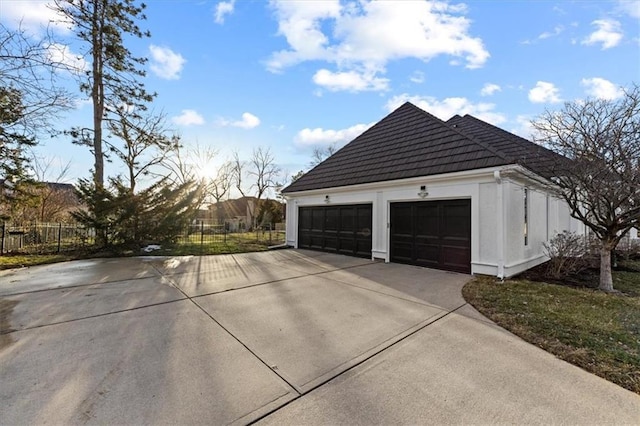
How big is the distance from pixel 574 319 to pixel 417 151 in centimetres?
615

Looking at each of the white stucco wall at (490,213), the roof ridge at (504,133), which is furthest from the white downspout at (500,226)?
the roof ridge at (504,133)

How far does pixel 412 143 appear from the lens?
9.51m

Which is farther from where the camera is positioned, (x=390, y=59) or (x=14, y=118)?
(x=390, y=59)

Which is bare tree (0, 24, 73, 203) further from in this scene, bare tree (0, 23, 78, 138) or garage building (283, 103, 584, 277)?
garage building (283, 103, 584, 277)

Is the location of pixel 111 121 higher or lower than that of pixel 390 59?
lower

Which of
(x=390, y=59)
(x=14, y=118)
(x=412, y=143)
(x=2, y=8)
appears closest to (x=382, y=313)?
(x=412, y=143)

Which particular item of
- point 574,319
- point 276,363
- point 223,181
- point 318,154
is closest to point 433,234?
point 574,319

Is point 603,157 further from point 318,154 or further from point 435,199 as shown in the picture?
point 318,154

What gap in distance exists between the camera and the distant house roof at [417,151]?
7.38 metres

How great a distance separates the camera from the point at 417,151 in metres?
8.99

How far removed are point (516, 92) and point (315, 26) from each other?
6740mm

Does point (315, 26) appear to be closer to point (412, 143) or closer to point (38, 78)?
point (412, 143)

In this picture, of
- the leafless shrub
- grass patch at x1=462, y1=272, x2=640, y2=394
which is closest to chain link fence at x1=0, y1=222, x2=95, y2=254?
grass patch at x1=462, y1=272, x2=640, y2=394

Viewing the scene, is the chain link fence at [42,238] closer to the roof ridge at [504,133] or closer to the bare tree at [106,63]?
the bare tree at [106,63]
